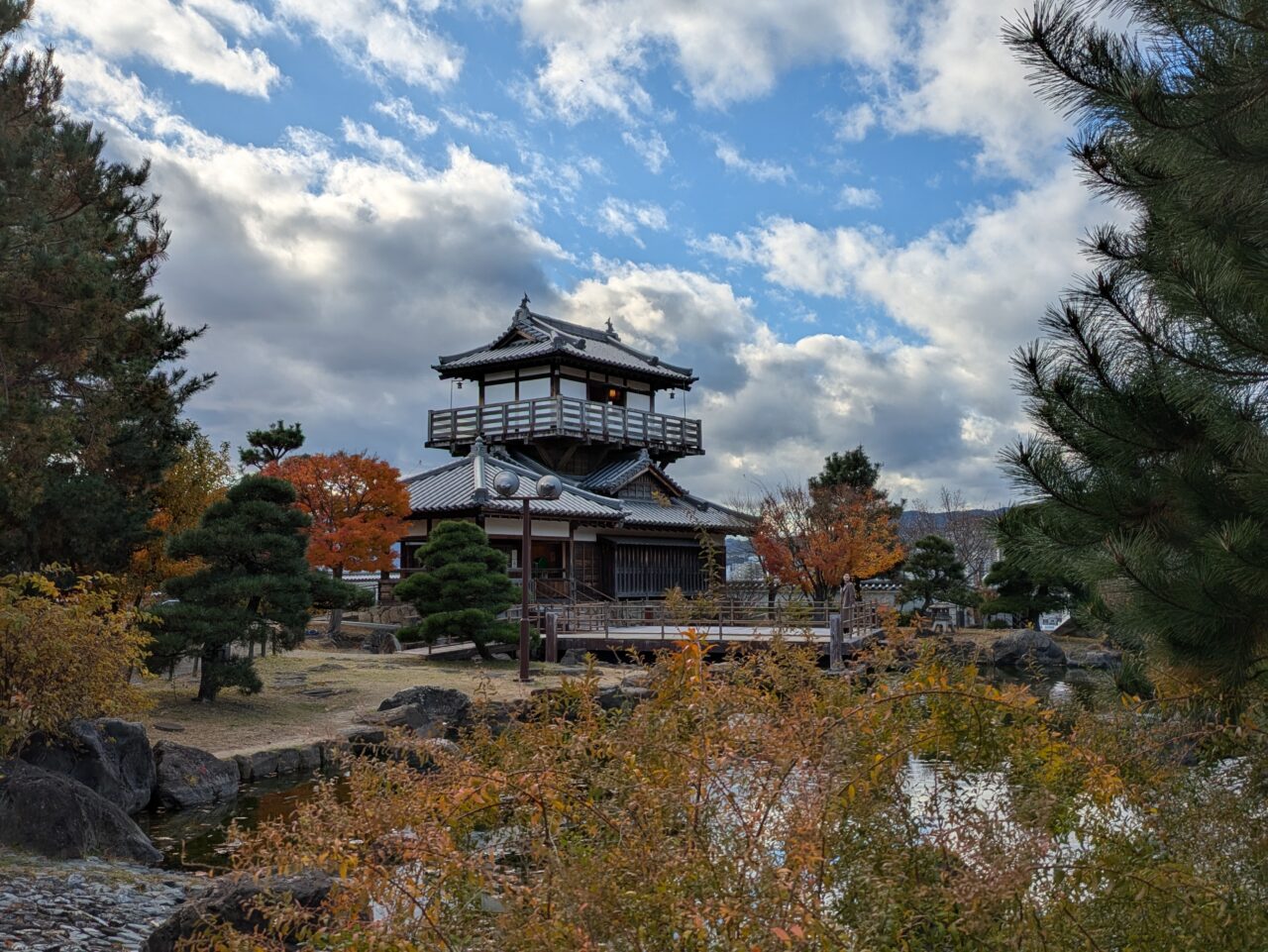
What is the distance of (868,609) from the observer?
69.7ft

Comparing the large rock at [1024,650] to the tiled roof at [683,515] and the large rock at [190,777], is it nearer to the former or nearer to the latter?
the tiled roof at [683,515]

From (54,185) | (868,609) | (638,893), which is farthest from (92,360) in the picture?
(868,609)

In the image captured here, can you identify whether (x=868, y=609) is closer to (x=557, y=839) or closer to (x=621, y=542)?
(x=621, y=542)

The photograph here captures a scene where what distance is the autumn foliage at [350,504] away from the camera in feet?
73.8

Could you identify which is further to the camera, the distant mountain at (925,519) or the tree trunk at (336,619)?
the distant mountain at (925,519)

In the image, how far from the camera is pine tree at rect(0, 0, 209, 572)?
9352 mm

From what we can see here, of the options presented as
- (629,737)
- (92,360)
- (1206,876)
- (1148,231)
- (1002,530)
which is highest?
(92,360)

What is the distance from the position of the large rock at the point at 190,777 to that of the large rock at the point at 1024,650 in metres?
18.6

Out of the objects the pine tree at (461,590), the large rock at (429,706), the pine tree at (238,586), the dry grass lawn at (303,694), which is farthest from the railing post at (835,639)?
the pine tree at (238,586)

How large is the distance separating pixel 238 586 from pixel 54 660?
470 cm

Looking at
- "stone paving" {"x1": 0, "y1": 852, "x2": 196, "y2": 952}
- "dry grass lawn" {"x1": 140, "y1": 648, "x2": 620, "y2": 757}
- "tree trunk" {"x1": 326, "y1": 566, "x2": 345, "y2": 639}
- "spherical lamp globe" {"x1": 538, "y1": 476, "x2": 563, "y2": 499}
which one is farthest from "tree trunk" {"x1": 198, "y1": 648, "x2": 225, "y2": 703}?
"tree trunk" {"x1": 326, "y1": 566, "x2": 345, "y2": 639}

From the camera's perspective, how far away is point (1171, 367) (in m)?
4.75

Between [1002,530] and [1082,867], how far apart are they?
10.5 feet

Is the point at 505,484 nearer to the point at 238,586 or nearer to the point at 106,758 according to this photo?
the point at 238,586
